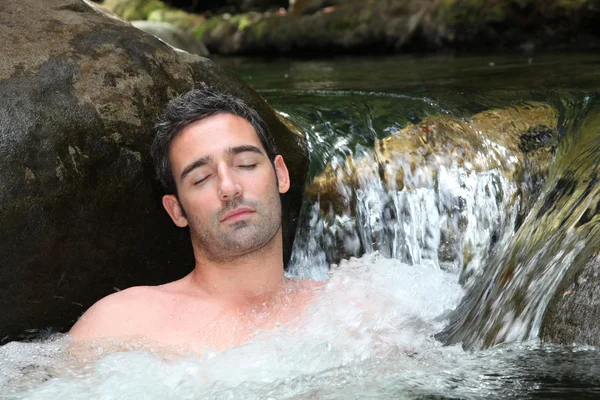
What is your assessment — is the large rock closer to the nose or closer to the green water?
the green water

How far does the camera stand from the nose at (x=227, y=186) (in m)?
3.54

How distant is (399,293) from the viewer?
3.92m

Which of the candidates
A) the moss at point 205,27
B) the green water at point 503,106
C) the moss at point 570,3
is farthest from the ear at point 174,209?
the moss at point 205,27

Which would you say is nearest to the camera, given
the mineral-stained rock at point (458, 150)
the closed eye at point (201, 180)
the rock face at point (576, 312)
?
the rock face at point (576, 312)

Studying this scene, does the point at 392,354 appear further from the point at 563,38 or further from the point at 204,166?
the point at 563,38

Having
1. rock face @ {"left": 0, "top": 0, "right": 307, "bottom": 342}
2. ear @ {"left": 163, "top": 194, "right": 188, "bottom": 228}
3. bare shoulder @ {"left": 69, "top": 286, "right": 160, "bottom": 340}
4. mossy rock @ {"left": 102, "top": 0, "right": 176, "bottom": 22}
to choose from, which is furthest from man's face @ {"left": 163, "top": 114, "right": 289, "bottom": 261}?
mossy rock @ {"left": 102, "top": 0, "right": 176, "bottom": 22}

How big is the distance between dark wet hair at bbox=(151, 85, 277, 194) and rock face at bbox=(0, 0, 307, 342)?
0.54ft

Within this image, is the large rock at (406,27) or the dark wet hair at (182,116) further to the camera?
the large rock at (406,27)

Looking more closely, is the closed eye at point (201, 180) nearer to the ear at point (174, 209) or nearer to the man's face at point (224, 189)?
the man's face at point (224, 189)

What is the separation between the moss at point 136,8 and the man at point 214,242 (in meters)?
18.2

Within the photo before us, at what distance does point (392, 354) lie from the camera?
3318 mm

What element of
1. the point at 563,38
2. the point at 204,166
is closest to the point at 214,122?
the point at 204,166

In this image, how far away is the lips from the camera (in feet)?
11.7

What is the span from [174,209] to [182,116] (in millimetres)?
413
